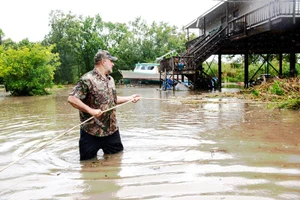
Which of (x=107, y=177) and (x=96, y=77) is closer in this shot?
(x=107, y=177)

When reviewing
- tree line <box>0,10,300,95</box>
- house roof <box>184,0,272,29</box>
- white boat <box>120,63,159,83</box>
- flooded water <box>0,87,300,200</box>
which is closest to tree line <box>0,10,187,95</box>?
tree line <box>0,10,300,95</box>

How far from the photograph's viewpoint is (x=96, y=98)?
4434mm

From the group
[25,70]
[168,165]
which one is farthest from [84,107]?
[25,70]

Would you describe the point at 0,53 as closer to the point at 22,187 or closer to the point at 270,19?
the point at 270,19

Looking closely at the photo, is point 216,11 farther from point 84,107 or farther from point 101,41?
point 101,41

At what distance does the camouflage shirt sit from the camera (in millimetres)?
4355

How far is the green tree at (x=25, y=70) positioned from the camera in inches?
882

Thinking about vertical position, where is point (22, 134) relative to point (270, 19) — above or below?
below

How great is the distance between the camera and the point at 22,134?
685cm

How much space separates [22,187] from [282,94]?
29.9ft

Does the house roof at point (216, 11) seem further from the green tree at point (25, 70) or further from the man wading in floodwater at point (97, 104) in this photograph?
the man wading in floodwater at point (97, 104)

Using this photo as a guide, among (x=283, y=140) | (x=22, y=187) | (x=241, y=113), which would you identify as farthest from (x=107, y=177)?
(x=241, y=113)

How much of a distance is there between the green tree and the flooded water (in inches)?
636

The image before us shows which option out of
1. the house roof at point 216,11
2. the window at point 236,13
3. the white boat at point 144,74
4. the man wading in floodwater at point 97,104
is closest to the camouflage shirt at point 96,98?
the man wading in floodwater at point 97,104
